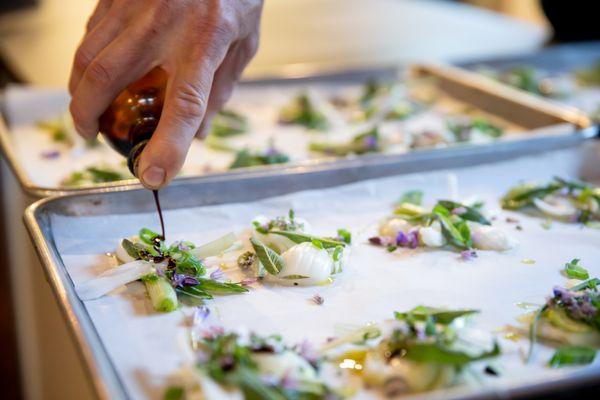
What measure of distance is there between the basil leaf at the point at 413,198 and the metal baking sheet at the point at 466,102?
10cm

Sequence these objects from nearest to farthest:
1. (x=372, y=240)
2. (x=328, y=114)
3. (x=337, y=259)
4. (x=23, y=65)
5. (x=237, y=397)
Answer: (x=237, y=397), (x=337, y=259), (x=372, y=240), (x=328, y=114), (x=23, y=65)

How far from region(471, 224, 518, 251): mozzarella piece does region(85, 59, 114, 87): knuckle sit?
2.11ft

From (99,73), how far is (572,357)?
763 millimetres

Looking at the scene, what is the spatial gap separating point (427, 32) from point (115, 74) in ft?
6.47

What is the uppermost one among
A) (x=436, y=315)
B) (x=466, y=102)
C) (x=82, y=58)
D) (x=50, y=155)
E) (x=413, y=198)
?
(x=82, y=58)

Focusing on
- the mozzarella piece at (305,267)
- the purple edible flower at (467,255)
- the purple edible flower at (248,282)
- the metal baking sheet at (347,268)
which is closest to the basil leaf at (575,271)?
the metal baking sheet at (347,268)

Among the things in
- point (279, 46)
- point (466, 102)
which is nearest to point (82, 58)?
point (466, 102)

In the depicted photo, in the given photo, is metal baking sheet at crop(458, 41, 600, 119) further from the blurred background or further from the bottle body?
the bottle body

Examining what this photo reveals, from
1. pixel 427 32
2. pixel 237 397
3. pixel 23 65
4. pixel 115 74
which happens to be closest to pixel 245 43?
pixel 115 74

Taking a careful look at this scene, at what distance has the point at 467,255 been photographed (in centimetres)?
127

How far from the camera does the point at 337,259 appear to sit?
47.8 inches

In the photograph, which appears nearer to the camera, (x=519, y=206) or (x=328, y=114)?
(x=519, y=206)

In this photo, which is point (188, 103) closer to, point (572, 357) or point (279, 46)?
point (572, 357)

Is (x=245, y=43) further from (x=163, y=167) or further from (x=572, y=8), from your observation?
(x=572, y=8)
